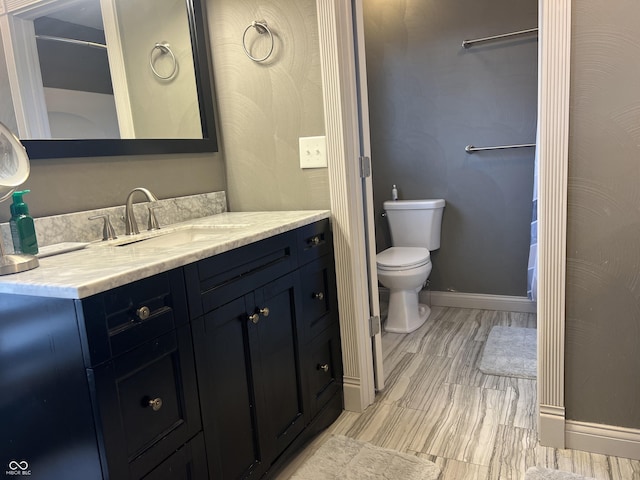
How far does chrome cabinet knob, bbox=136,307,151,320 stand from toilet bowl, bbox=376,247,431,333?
1874mm

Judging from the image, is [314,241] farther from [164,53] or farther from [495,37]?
[495,37]

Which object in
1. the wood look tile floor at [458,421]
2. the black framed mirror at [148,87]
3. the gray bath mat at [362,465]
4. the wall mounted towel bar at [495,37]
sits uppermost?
the wall mounted towel bar at [495,37]

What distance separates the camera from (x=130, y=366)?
1054 mm

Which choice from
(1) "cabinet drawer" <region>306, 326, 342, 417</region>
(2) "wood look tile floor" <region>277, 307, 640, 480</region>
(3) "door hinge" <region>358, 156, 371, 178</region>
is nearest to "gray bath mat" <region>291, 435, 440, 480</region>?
(2) "wood look tile floor" <region>277, 307, 640, 480</region>

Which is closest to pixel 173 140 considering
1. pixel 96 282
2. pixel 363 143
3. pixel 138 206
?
pixel 138 206

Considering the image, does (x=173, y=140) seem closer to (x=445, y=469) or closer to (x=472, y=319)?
(x=445, y=469)

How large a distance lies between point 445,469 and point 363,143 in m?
1.28

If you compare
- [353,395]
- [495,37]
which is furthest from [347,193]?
[495,37]

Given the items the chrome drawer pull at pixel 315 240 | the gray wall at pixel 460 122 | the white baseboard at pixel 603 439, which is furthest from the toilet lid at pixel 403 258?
the white baseboard at pixel 603 439

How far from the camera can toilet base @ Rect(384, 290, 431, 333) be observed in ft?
9.58

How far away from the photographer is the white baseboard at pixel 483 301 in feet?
10.0

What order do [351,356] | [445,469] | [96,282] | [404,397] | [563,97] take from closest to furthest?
1. [96,282]
2. [563,97]
3. [445,469]
4. [351,356]
5. [404,397]

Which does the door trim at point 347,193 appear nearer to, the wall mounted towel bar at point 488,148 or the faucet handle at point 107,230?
the faucet handle at point 107,230

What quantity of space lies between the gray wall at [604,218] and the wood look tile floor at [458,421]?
19 centimetres
